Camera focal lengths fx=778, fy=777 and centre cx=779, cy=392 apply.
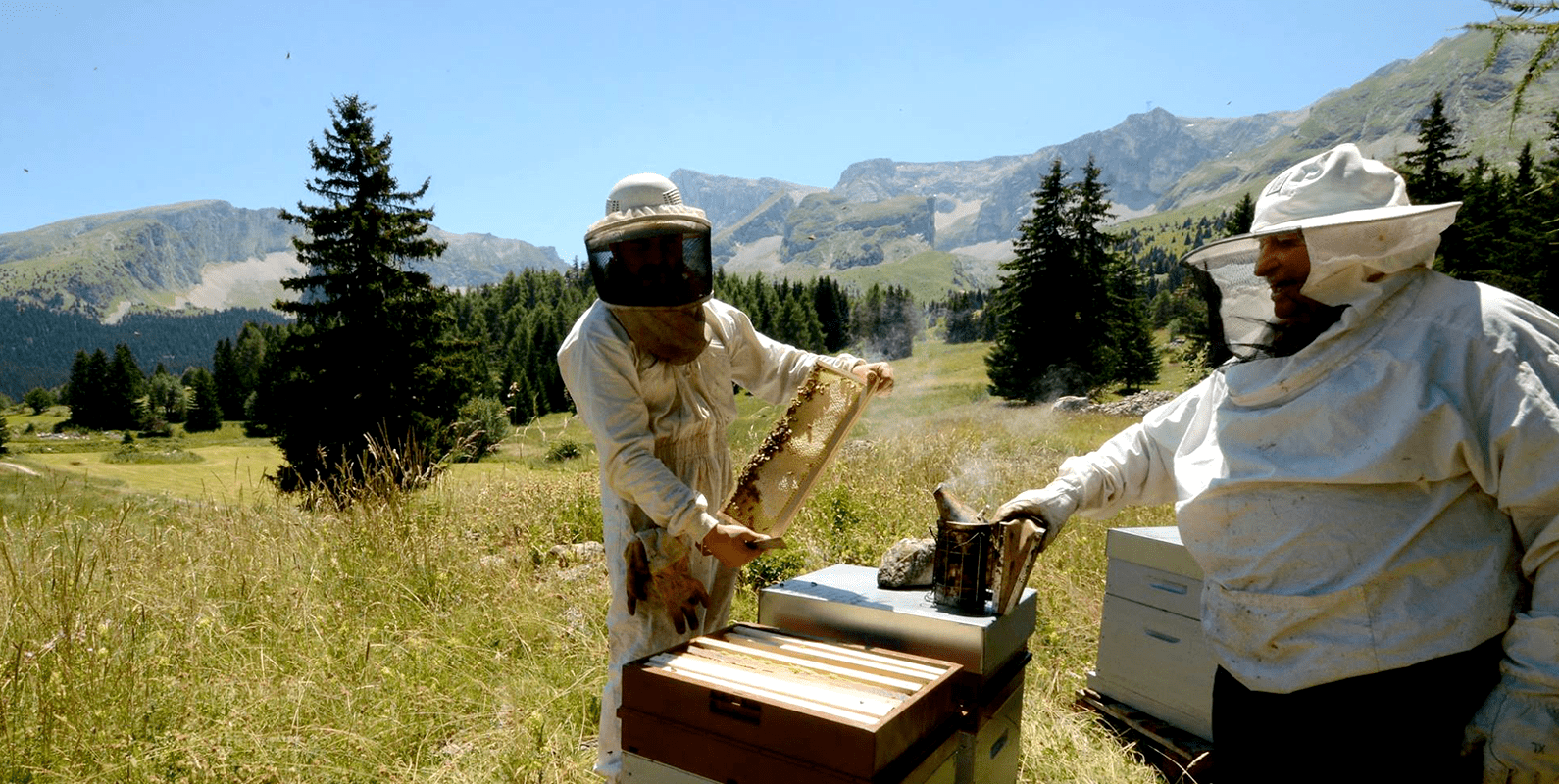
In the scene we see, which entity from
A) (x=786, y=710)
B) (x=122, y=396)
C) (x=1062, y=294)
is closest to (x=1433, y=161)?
(x=1062, y=294)

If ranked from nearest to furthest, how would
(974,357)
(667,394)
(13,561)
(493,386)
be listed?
1. (667,394)
2. (13,561)
3. (974,357)
4. (493,386)

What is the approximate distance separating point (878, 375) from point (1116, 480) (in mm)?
1024

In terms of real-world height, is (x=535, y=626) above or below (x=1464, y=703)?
below

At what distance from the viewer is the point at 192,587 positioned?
485 cm

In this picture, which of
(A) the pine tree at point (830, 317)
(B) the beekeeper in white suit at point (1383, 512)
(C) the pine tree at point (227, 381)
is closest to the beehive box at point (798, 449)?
(B) the beekeeper in white suit at point (1383, 512)

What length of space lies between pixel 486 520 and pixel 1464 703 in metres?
7.04

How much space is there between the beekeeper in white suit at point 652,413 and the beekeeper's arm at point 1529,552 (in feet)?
6.17

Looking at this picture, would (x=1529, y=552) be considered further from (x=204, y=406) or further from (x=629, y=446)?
(x=204, y=406)

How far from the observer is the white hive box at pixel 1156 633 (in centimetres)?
346

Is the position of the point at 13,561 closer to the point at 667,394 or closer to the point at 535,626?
the point at 535,626

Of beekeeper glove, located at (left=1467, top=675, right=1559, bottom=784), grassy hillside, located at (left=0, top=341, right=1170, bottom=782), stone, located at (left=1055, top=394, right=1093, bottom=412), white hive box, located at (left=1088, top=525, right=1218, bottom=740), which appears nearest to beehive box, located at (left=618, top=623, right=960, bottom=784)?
beekeeper glove, located at (left=1467, top=675, right=1559, bottom=784)

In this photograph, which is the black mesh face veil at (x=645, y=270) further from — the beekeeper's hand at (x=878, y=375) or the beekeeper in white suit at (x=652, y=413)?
the beekeeper's hand at (x=878, y=375)

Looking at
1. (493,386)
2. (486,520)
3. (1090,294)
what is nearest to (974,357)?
(1090,294)

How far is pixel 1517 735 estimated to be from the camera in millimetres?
1661
